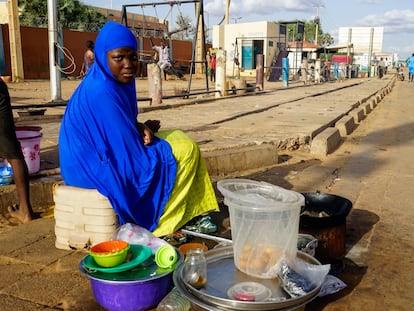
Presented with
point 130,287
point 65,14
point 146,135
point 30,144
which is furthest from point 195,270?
point 65,14

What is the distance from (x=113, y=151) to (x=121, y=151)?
0.05m

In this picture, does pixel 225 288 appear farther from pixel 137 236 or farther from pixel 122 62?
pixel 122 62

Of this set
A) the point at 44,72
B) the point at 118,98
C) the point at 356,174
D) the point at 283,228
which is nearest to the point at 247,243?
the point at 283,228

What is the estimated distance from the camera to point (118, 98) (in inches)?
111

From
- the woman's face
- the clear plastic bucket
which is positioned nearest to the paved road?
the clear plastic bucket

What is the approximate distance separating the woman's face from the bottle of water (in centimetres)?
147

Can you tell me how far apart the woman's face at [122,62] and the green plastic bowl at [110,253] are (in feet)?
3.80

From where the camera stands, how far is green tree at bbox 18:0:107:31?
2666 cm

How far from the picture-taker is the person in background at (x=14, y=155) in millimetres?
3414

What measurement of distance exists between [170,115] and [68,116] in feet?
22.4

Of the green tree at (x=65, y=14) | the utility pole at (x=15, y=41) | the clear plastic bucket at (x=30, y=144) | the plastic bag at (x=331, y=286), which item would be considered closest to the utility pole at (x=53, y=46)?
the clear plastic bucket at (x=30, y=144)

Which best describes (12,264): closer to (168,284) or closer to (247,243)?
(168,284)

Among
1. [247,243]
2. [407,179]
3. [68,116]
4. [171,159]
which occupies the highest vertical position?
[68,116]

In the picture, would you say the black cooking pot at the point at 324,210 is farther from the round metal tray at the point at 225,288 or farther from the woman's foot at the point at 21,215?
the woman's foot at the point at 21,215
